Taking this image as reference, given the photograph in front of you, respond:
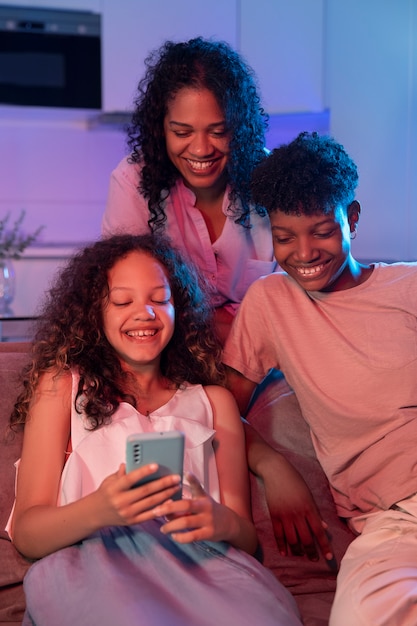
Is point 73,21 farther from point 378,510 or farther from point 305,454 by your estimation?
point 378,510

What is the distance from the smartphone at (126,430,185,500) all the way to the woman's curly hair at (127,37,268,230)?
1.06 metres

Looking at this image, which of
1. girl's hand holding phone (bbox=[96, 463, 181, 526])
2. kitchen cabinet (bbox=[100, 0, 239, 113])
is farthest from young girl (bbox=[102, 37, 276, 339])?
kitchen cabinet (bbox=[100, 0, 239, 113])

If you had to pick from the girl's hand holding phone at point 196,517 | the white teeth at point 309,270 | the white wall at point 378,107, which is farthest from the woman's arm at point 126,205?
the white wall at point 378,107

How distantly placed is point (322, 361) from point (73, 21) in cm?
267

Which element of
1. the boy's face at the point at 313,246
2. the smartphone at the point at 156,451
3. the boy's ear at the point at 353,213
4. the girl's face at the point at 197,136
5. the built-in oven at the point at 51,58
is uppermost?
the built-in oven at the point at 51,58

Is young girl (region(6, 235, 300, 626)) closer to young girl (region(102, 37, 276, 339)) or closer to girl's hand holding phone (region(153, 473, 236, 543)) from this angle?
girl's hand holding phone (region(153, 473, 236, 543))

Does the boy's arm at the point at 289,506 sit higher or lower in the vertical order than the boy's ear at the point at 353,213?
lower

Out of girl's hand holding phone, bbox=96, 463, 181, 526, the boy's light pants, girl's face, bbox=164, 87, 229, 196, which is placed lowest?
the boy's light pants

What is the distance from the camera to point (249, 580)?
60.9 inches

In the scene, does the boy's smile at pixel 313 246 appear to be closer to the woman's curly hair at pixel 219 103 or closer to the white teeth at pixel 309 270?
the white teeth at pixel 309 270

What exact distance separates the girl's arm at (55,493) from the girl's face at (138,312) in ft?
0.46

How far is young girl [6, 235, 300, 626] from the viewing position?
1.45 metres

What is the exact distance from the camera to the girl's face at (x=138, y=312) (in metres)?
1.78

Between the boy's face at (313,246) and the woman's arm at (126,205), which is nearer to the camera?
the boy's face at (313,246)
